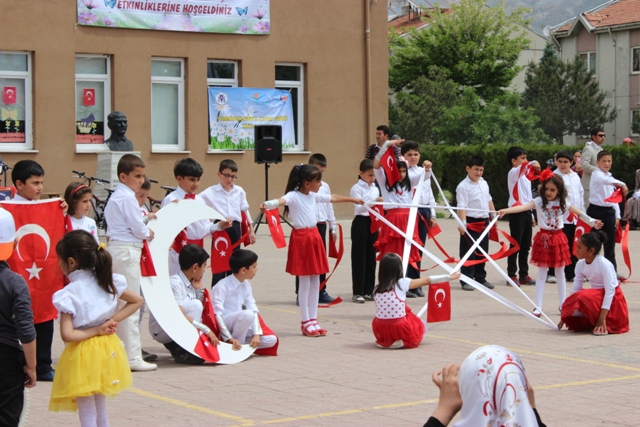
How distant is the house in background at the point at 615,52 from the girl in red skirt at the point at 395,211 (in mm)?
44693

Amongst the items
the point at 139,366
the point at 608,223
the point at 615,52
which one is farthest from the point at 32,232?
the point at 615,52

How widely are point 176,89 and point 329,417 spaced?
17.9 metres

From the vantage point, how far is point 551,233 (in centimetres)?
1130

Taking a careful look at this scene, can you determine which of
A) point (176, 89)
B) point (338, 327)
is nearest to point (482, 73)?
point (176, 89)

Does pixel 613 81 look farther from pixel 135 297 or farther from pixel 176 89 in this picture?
pixel 135 297

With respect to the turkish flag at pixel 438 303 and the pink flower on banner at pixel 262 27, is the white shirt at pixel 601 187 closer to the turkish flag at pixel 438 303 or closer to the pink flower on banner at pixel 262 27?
the turkish flag at pixel 438 303

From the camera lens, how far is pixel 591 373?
8117 mm

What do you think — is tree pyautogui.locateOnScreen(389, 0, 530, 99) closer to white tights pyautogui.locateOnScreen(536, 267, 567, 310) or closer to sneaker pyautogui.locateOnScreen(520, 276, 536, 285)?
sneaker pyautogui.locateOnScreen(520, 276, 536, 285)

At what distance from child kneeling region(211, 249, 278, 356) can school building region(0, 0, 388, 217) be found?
13500 mm

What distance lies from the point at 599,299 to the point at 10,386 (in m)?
6.33

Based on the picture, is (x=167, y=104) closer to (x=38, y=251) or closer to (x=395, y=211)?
(x=395, y=211)

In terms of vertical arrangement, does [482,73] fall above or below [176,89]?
above

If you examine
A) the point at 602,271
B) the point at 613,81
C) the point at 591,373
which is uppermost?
the point at 613,81

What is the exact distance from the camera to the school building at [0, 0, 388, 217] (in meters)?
21.6
